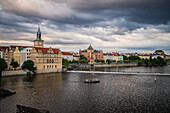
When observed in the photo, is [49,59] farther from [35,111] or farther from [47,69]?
[35,111]

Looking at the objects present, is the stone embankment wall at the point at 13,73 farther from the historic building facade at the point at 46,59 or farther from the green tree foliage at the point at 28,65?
the historic building facade at the point at 46,59

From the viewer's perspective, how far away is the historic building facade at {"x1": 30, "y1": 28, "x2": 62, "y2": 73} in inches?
3476

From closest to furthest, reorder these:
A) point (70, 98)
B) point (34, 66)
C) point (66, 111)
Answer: point (66, 111)
point (70, 98)
point (34, 66)

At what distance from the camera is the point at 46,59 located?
91188mm

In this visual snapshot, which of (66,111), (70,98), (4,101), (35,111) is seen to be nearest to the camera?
(35,111)

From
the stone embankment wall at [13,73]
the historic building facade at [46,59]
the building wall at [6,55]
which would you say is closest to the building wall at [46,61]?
the historic building facade at [46,59]

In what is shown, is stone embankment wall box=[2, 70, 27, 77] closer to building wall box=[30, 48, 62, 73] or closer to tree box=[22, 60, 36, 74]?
tree box=[22, 60, 36, 74]

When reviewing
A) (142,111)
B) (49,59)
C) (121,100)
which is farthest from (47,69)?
(142,111)

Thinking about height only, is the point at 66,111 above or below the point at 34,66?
below

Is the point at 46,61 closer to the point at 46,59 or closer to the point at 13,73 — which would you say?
the point at 46,59

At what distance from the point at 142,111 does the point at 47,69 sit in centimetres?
6782

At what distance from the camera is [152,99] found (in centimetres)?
3859

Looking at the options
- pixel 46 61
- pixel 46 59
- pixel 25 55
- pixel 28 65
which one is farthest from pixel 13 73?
pixel 46 59

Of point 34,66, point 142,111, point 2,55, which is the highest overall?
point 2,55
